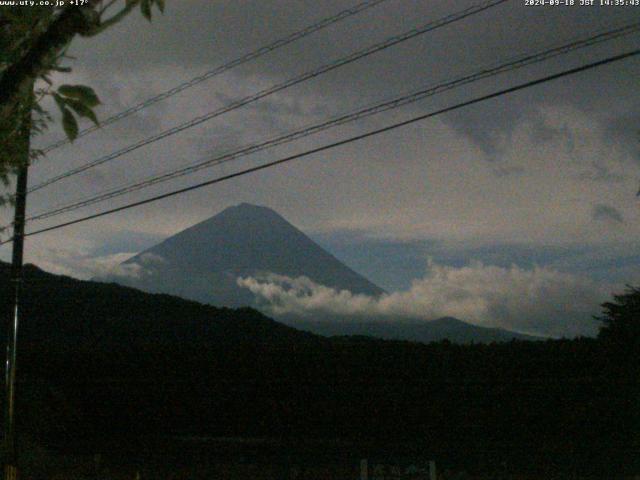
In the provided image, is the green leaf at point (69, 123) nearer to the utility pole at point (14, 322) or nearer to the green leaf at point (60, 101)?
the green leaf at point (60, 101)

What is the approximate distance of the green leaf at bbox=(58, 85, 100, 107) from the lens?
176 inches

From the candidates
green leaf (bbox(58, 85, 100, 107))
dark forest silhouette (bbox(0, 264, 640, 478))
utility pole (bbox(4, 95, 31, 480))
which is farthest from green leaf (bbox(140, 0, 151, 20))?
dark forest silhouette (bbox(0, 264, 640, 478))

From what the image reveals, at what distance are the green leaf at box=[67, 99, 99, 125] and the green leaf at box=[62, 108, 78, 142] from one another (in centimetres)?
4

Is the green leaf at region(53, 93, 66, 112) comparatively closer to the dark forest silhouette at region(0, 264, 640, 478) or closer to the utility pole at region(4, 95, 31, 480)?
the utility pole at region(4, 95, 31, 480)

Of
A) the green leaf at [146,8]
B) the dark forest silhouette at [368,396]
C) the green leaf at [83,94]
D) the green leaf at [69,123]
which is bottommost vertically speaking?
the dark forest silhouette at [368,396]

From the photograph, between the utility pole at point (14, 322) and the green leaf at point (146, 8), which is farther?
the utility pole at point (14, 322)

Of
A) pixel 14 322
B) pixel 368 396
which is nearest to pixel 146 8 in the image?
pixel 14 322

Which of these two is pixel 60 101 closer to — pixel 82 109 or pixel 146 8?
pixel 82 109

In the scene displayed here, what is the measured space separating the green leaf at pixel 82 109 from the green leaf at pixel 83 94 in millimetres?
24

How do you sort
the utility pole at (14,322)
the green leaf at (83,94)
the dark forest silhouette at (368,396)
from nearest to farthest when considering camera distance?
the green leaf at (83,94)
the utility pole at (14,322)
the dark forest silhouette at (368,396)

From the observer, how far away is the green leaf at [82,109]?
4484 millimetres

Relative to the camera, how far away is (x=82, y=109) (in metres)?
4.50

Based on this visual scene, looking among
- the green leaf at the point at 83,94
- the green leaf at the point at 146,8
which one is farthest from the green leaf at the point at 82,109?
the green leaf at the point at 146,8

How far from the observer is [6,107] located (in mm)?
4684
